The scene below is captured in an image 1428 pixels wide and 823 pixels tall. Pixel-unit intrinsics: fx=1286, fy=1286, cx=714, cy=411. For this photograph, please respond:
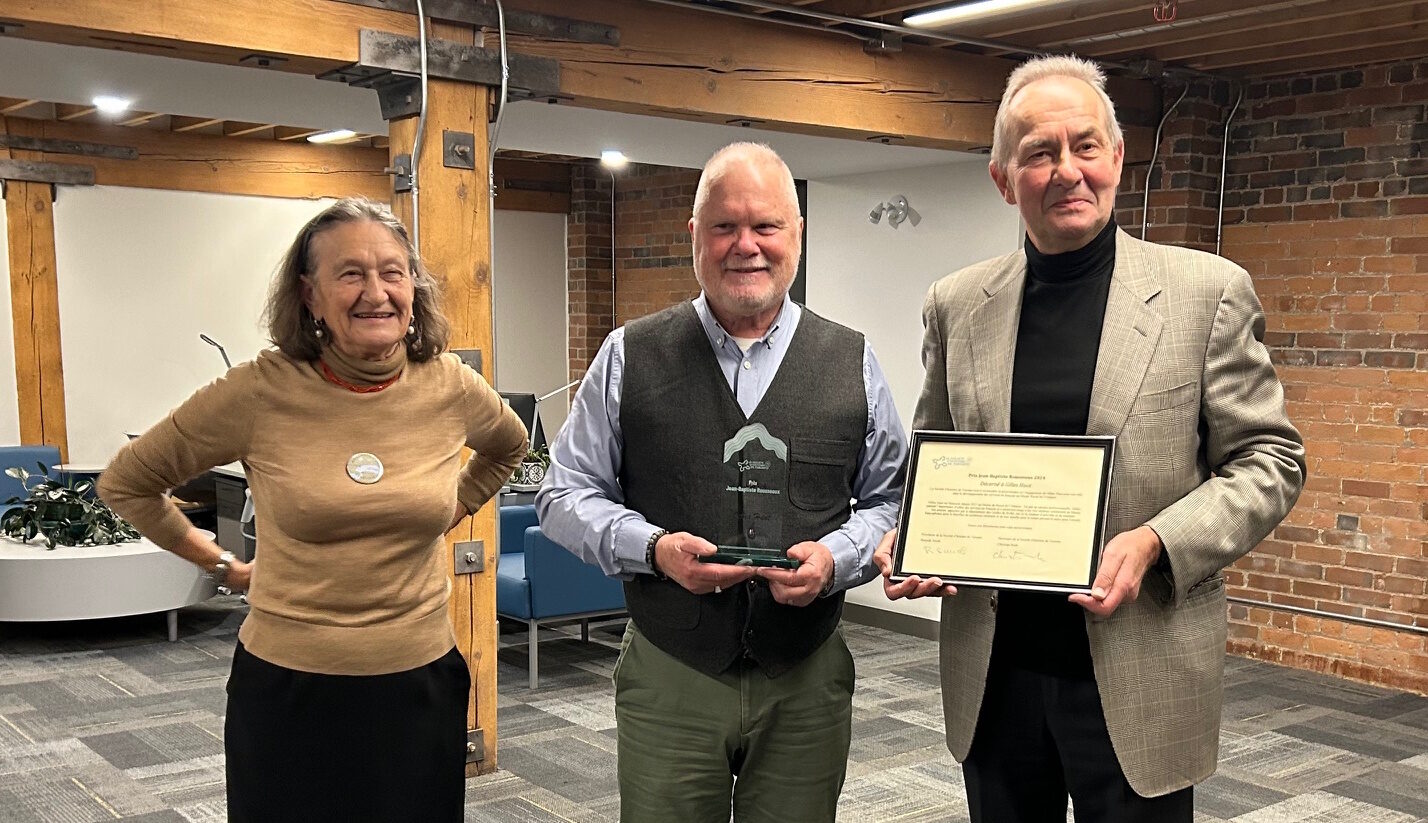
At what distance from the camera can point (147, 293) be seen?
924 cm

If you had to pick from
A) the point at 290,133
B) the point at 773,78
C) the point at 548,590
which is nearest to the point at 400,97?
the point at 773,78

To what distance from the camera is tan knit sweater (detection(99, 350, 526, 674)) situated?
211 cm

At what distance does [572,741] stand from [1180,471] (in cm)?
352

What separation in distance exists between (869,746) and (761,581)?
2.98 metres

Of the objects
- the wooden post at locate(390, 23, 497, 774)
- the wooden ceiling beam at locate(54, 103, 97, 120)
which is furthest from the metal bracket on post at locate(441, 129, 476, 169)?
the wooden ceiling beam at locate(54, 103, 97, 120)

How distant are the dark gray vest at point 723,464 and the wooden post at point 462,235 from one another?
6.60ft

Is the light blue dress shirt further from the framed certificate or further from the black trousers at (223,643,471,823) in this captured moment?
the black trousers at (223,643,471,823)

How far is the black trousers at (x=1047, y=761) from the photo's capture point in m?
1.90

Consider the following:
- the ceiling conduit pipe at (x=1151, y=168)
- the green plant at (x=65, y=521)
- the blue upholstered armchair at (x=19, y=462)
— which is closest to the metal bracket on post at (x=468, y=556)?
the green plant at (x=65, y=521)

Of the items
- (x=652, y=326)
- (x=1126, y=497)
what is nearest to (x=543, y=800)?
(x=652, y=326)

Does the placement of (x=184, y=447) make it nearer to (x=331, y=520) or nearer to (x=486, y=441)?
A: (x=331, y=520)

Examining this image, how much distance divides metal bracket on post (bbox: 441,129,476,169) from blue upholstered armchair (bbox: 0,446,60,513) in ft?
16.8

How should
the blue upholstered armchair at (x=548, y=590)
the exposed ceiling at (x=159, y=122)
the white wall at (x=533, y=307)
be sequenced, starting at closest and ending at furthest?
the blue upholstered armchair at (x=548, y=590), the exposed ceiling at (x=159, y=122), the white wall at (x=533, y=307)
